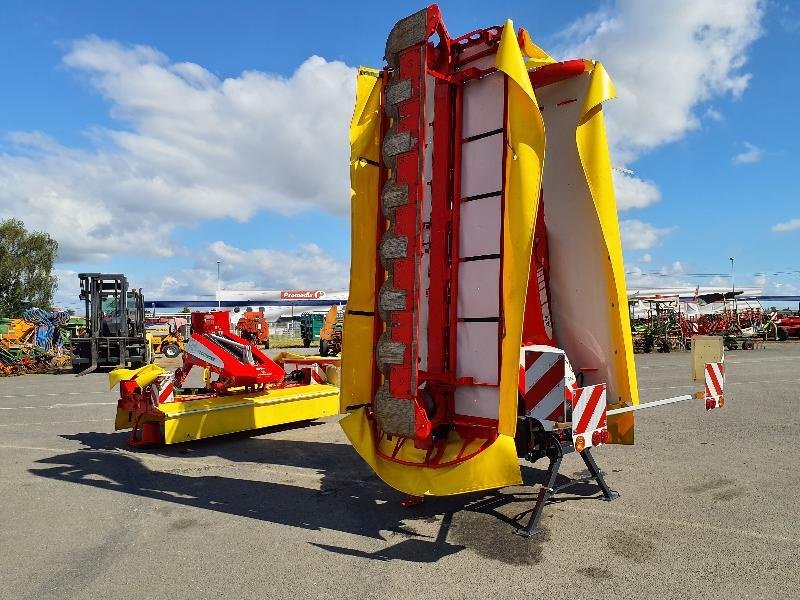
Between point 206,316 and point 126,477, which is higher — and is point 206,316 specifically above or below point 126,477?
above

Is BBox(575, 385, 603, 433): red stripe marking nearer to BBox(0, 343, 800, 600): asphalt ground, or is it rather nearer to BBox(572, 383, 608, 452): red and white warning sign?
BBox(572, 383, 608, 452): red and white warning sign

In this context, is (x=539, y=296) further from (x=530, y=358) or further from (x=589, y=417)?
(x=589, y=417)

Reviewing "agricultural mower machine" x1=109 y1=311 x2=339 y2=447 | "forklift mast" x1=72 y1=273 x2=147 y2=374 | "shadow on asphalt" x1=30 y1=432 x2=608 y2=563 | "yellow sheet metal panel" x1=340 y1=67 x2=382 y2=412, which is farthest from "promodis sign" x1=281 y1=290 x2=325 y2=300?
"yellow sheet metal panel" x1=340 y1=67 x2=382 y2=412

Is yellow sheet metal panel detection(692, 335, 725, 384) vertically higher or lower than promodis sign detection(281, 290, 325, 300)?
lower

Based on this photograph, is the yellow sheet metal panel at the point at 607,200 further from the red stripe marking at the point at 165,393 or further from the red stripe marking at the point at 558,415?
the red stripe marking at the point at 165,393

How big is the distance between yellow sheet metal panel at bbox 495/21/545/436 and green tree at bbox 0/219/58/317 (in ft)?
151

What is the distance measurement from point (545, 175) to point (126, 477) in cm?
518

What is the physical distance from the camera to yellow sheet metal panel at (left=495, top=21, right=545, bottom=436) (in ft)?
13.0

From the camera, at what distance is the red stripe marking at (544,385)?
4449mm

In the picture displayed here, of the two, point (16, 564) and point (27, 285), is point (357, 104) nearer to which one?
point (16, 564)

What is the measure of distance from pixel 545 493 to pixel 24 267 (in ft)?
158

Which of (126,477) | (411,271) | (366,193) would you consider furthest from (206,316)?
(411,271)

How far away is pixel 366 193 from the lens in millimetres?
4809

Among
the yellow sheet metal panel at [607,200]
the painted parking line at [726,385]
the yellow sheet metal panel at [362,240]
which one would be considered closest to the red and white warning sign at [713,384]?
the yellow sheet metal panel at [607,200]
